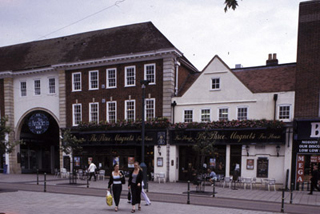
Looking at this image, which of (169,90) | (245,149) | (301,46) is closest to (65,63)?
(169,90)

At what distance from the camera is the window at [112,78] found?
22.6 m

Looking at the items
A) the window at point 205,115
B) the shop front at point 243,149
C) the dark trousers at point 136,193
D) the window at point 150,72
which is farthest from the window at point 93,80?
the dark trousers at point 136,193

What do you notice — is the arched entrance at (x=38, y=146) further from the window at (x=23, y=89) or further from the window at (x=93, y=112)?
the window at (x=93, y=112)

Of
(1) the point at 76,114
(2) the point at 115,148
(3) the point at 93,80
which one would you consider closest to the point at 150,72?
(3) the point at 93,80

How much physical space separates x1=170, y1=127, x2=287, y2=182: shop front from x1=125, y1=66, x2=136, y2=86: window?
5501 millimetres

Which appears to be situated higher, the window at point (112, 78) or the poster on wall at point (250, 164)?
the window at point (112, 78)

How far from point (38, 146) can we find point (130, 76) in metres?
15.9

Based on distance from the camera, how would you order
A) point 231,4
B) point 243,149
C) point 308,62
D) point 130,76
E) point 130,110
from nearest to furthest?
point 231,4 < point 308,62 < point 243,149 < point 130,110 < point 130,76

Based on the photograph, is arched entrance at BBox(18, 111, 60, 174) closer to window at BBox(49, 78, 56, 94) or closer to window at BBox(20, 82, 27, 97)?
window at BBox(20, 82, 27, 97)

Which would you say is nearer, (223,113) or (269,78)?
(223,113)

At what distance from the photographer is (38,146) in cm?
3014

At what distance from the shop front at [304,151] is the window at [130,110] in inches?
484

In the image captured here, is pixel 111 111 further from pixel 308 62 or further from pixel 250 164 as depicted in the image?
pixel 308 62

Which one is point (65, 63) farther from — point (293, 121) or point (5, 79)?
point (293, 121)
